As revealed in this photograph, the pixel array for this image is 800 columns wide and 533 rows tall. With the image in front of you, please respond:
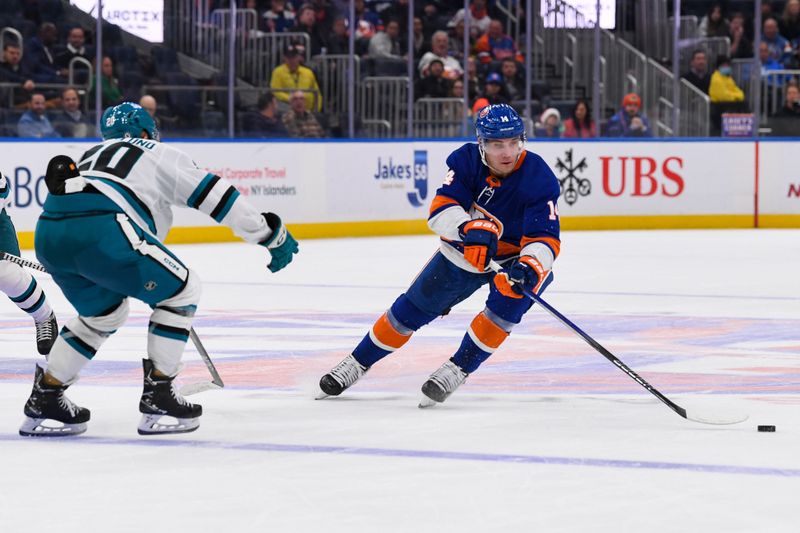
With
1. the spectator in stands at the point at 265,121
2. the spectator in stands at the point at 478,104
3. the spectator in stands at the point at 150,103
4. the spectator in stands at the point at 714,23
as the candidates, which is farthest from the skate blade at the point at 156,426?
the spectator in stands at the point at 714,23

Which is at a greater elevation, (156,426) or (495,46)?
(495,46)

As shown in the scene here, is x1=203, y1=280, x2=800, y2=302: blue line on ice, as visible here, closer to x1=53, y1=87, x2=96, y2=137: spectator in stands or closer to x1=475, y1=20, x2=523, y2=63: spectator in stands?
x1=53, y1=87, x2=96, y2=137: spectator in stands

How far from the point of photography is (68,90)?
11.8 meters

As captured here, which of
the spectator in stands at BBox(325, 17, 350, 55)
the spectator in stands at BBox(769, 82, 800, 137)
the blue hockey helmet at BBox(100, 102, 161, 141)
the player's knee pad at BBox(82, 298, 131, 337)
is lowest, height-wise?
the player's knee pad at BBox(82, 298, 131, 337)

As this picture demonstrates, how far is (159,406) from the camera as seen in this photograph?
417 cm

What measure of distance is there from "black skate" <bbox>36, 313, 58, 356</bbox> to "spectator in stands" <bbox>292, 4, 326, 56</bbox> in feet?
25.6

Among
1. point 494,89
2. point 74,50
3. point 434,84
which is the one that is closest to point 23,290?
point 74,50

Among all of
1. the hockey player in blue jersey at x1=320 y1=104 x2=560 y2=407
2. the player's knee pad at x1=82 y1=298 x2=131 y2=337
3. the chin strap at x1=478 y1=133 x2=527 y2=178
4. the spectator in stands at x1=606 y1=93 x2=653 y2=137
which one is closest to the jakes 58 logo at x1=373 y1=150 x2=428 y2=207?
the spectator in stands at x1=606 y1=93 x2=653 y2=137

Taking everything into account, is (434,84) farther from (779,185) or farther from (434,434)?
(434,434)

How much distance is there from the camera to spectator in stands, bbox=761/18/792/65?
1507 cm

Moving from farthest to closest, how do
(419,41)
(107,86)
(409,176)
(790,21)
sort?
1. (790,21)
2. (419,41)
3. (409,176)
4. (107,86)

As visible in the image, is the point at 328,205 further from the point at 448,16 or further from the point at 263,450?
the point at 263,450

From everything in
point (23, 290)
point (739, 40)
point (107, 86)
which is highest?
point (739, 40)

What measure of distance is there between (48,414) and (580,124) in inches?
418
